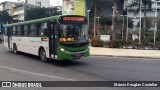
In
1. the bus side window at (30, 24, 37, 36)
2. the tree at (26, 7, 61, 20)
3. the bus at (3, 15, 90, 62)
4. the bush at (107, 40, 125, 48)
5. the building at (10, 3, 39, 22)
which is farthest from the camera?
the building at (10, 3, 39, 22)

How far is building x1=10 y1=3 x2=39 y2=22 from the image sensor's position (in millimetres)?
98200

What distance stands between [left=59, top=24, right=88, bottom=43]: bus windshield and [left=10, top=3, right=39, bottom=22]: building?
8370 cm

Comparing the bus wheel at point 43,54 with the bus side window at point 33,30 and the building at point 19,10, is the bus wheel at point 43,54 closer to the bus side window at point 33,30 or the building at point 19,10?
the bus side window at point 33,30

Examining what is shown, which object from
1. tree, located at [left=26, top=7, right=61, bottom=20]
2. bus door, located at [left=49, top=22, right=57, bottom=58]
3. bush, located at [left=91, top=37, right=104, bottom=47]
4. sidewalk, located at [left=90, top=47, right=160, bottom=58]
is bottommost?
sidewalk, located at [left=90, top=47, right=160, bottom=58]

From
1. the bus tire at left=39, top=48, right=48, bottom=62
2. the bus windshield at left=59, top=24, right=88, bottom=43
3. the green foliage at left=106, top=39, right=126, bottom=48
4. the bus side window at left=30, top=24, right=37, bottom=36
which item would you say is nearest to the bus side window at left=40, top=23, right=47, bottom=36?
the bus tire at left=39, top=48, right=48, bottom=62

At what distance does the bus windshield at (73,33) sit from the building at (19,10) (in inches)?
3295

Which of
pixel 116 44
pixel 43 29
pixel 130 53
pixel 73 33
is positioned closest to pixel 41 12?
Result: pixel 116 44

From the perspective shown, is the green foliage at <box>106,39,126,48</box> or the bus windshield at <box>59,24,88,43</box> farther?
the green foliage at <box>106,39,126,48</box>

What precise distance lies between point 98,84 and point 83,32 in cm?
582

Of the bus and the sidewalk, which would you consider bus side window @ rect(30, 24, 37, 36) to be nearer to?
the bus

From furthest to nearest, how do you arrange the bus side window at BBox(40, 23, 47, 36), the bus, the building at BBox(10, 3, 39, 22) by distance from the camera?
1. the building at BBox(10, 3, 39, 22)
2. the bus side window at BBox(40, 23, 47, 36)
3. the bus

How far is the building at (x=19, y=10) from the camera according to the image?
98200 mm

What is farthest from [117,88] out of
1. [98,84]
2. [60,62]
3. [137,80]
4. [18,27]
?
[18,27]

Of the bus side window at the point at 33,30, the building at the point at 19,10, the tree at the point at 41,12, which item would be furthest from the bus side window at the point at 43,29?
the building at the point at 19,10
